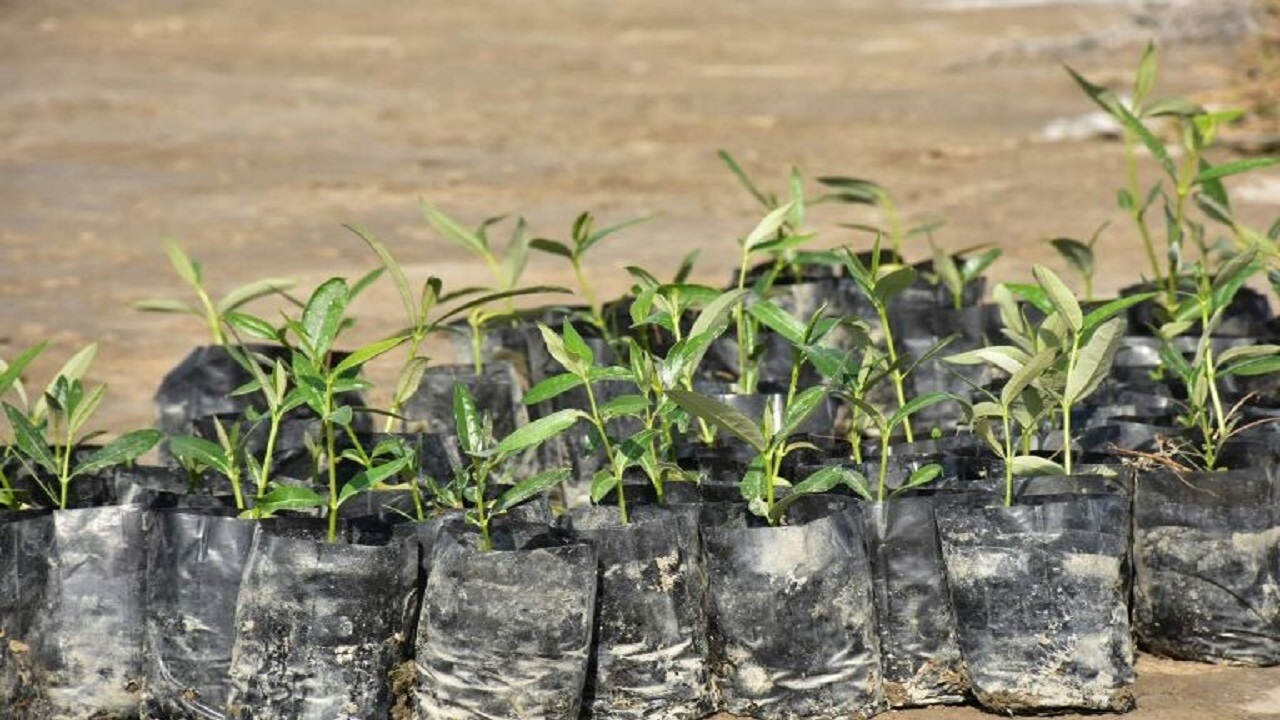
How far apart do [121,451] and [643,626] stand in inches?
32.9

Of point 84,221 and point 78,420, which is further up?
point 84,221

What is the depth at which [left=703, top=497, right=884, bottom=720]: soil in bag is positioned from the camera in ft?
8.41

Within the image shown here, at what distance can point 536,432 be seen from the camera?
2535 mm

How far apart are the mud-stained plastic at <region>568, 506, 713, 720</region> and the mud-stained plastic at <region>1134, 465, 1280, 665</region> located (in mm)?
760

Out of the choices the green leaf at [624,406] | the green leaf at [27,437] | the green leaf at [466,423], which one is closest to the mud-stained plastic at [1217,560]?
the green leaf at [624,406]

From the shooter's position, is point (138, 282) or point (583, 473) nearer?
point (583, 473)

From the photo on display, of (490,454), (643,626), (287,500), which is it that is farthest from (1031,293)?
(287,500)

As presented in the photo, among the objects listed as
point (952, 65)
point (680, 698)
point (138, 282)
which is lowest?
point (680, 698)

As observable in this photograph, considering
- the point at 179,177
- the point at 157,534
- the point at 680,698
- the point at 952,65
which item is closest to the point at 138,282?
the point at 179,177

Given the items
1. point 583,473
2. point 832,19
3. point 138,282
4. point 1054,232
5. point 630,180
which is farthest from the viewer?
point 832,19

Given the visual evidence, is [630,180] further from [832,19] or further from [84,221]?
[832,19]

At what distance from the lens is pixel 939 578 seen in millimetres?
2674

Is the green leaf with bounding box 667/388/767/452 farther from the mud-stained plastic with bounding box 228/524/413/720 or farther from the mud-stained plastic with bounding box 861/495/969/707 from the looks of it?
the mud-stained plastic with bounding box 228/524/413/720

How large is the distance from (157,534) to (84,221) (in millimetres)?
4207
